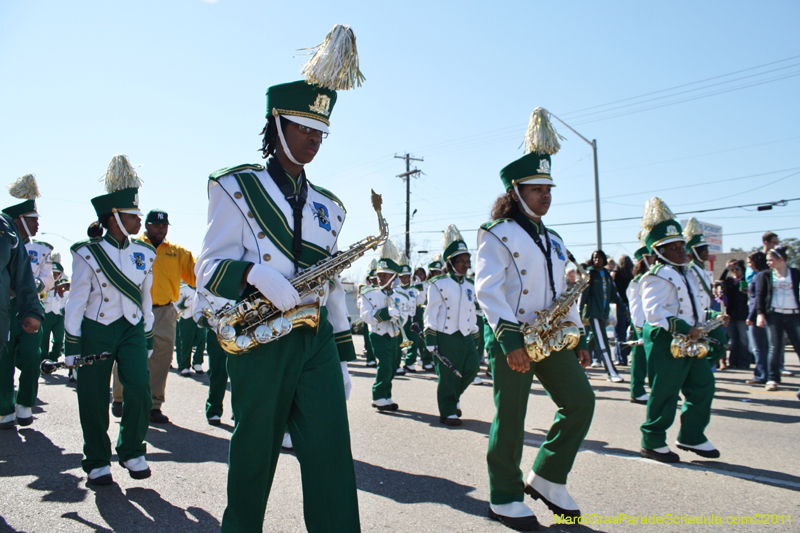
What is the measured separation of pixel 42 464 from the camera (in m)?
5.00

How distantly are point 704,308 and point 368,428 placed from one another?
3.83 m

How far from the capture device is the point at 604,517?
376 cm

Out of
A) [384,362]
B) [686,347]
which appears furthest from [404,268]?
[686,347]

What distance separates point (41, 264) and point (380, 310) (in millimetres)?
5016

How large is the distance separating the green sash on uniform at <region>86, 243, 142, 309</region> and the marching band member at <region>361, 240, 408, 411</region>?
386 centimetres

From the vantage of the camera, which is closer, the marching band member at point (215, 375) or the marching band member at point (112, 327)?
the marching band member at point (112, 327)

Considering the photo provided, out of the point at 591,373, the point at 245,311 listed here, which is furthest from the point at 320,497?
the point at 591,373

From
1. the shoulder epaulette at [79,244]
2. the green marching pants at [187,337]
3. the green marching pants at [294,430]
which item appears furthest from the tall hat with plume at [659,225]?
the green marching pants at [187,337]

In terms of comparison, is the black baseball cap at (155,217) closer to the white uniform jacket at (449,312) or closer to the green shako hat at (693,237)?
the white uniform jacket at (449,312)

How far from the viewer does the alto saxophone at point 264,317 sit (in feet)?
8.21

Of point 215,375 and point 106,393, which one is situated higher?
point 106,393

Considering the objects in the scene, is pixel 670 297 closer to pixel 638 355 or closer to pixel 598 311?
pixel 638 355

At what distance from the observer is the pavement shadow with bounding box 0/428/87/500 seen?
430 centimetres

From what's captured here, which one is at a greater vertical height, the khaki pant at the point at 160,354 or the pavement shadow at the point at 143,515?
the khaki pant at the point at 160,354
